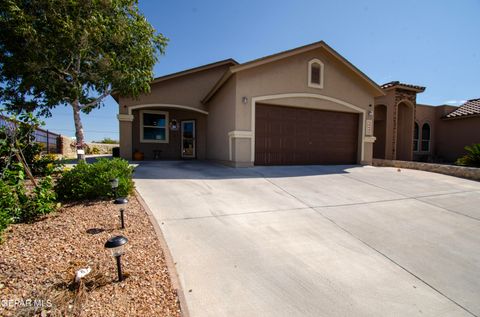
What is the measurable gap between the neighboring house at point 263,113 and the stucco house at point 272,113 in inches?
1.5

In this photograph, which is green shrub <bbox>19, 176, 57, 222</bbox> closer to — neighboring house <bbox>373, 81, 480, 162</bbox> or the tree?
the tree

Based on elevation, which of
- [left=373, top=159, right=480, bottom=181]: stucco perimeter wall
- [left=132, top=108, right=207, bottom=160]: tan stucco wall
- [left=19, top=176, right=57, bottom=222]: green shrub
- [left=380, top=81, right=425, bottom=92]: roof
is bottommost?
[left=19, top=176, right=57, bottom=222]: green shrub

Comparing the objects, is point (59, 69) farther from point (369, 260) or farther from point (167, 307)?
point (369, 260)

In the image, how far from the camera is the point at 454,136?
15.3 metres

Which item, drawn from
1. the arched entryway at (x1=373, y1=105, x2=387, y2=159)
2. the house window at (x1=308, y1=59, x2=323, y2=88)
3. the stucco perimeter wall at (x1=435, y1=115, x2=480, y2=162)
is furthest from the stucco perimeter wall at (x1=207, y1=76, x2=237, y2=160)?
the stucco perimeter wall at (x1=435, y1=115, x2=480, y2=162)

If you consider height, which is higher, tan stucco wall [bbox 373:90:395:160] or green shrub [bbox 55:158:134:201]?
tan stucco wall [bbox 373:90:395:160]

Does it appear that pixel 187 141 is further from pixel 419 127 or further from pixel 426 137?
pixel 426 137

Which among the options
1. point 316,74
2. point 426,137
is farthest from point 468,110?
point 316,74

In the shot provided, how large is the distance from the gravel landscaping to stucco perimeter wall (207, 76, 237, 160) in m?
6.44

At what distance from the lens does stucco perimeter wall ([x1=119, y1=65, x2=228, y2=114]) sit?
11.7m

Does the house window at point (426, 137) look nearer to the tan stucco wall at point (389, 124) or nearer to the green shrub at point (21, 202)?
the tan stucco wall at point (389, 124)

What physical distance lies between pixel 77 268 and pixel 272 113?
27.4 feet

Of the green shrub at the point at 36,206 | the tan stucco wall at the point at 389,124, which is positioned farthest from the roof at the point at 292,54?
the green shrub at the point at 36,206

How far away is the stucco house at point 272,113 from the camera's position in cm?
918
